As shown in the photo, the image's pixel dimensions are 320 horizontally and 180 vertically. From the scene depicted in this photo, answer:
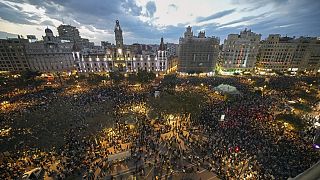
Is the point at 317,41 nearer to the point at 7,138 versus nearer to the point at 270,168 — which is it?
the point at 270,168

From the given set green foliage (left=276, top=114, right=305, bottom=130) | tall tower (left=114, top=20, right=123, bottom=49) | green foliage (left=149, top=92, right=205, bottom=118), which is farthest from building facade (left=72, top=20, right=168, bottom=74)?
green foliage (left=276, top=114, right=305, bottom=130)

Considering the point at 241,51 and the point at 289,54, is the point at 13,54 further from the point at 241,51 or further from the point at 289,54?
the point at 289,54

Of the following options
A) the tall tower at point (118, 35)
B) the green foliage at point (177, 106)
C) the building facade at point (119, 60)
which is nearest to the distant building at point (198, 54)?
the building facade at point (119, 60)

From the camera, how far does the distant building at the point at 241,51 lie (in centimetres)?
7456

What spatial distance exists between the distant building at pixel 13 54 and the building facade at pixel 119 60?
78.5 feet

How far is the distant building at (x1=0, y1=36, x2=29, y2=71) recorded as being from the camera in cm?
6812

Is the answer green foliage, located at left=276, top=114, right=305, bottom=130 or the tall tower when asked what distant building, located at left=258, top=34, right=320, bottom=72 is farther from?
the tall tower

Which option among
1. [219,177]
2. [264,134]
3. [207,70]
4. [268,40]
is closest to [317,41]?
[268,40]

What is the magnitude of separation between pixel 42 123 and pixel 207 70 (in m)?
72.8

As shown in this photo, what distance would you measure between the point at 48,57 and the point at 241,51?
9585cm

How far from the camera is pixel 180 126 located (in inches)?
1108

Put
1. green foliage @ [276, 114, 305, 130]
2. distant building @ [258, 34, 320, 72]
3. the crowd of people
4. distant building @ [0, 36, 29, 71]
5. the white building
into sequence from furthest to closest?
distant building @ [258, 34, 320, 72] < the white building < distant building @ [0, 36, 29, 71] < green foliage @ [276, 114, 305, 130] < the crowd of people

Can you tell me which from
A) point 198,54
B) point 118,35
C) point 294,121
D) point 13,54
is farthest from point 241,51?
point 13,54

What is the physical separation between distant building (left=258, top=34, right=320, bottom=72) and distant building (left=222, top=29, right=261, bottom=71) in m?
8.66
